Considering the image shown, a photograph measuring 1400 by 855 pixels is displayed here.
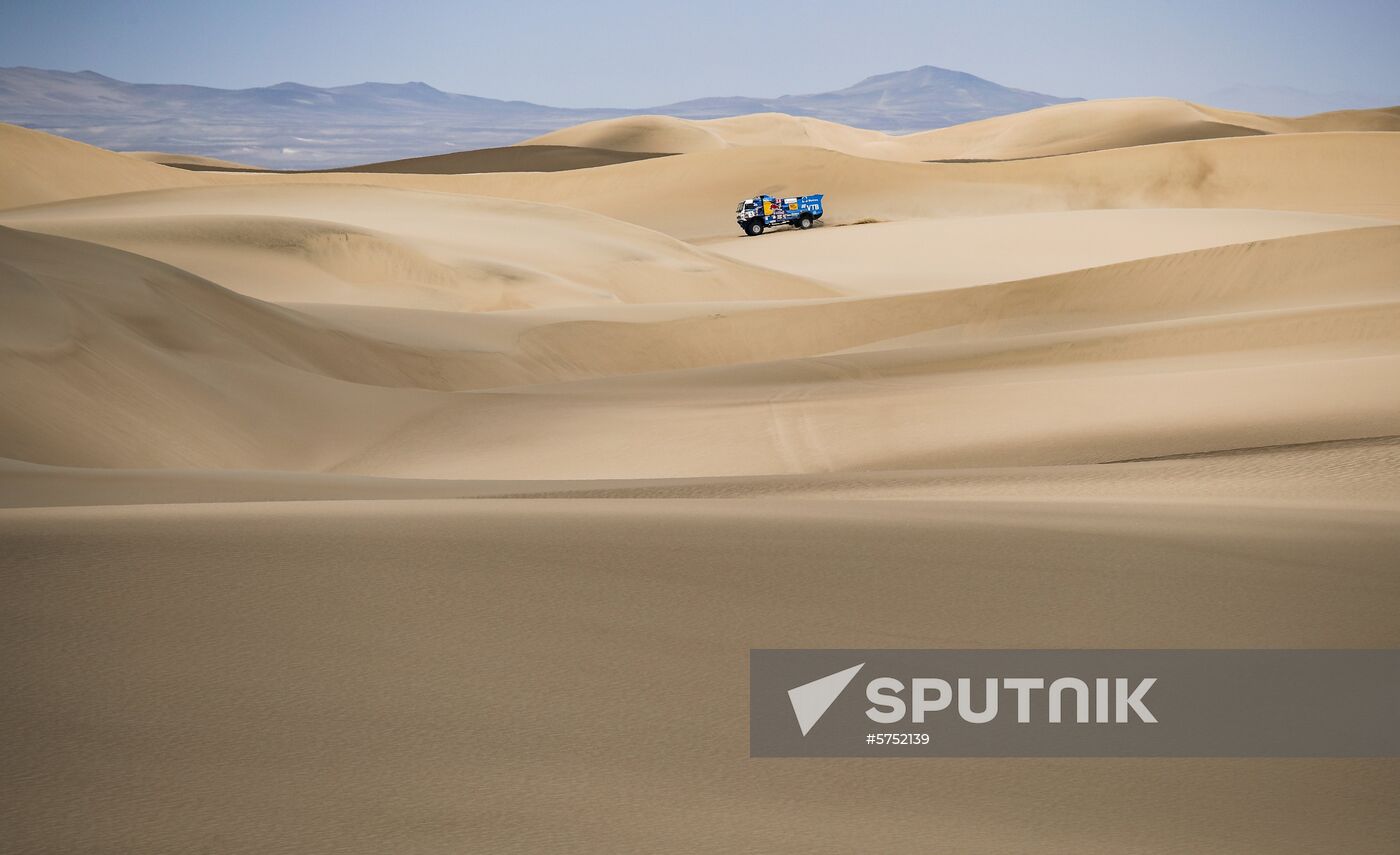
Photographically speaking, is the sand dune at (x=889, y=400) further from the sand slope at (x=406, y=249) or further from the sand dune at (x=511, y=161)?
the sand dune at (x=511, y=161)

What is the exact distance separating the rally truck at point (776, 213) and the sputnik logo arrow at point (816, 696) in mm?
38926

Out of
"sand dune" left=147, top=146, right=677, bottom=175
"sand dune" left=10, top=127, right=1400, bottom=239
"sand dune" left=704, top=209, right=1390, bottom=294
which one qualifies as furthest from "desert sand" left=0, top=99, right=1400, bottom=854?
"sand dune" left=147, top=146, right=677, bottom=175

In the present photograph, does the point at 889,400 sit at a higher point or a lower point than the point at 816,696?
lower

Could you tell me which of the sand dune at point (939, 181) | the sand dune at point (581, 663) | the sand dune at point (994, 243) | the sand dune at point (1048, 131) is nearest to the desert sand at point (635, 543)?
the sand dune at point (581, 663)

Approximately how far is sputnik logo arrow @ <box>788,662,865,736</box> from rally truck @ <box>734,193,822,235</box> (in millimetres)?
38926

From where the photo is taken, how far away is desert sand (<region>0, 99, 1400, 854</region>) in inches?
97.3

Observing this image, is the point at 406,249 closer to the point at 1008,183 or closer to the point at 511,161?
the point at 1008,183

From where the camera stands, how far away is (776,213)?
140 ft

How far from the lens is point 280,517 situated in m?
4.73

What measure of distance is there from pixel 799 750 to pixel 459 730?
Result: 0.68 meters

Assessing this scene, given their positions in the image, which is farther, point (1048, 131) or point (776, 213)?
point (1048, 131)

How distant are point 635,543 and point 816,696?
1498mm

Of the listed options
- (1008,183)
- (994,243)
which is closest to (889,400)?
(994,243)

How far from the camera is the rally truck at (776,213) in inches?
1647
